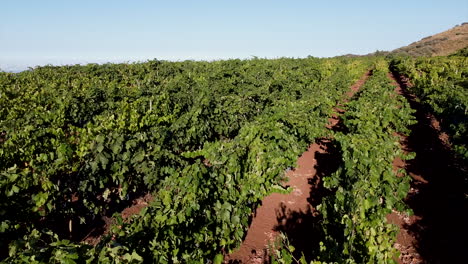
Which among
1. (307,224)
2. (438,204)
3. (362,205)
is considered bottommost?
(307,224)

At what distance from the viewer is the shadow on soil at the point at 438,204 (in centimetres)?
589

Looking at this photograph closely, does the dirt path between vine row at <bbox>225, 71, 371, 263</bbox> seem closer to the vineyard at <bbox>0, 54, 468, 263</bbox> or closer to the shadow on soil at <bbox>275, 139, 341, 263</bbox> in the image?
the shadow on soil at <bbox>275, 139, 341, 263</bbox>

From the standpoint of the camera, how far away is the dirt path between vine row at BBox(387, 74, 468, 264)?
582 cm

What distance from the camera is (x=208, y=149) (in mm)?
6180

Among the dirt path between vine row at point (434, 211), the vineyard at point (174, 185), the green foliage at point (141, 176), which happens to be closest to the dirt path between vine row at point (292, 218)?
the vineyard at point (174, 185)

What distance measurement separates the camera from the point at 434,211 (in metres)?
7.25

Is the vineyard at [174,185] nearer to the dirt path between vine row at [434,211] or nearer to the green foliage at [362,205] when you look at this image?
the green foliage at [362,205]

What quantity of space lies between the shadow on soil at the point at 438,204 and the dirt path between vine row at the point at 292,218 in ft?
7.75

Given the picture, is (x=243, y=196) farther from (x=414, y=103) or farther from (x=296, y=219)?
(x=414, y=103)

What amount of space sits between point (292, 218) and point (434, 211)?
153 inches

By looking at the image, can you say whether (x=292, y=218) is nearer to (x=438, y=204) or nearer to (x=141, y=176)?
(x=141, y=176)

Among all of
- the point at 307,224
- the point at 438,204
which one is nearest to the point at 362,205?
the point at 307,224

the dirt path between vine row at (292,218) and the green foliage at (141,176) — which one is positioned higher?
the green foliage at (141,176)

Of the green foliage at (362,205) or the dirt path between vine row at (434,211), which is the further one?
the dirt path between vine row at (434,211)
